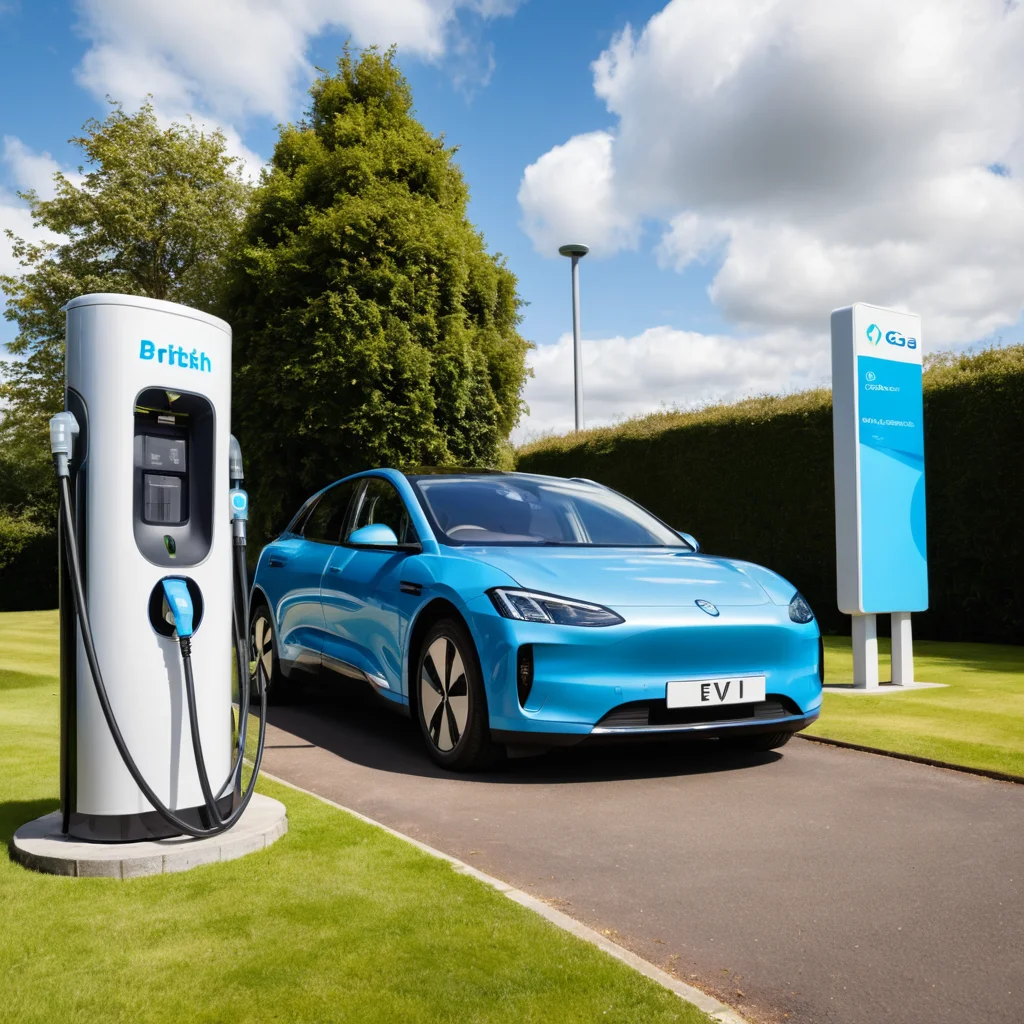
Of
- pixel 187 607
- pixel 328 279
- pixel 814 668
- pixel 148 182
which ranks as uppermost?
pixel 148 182

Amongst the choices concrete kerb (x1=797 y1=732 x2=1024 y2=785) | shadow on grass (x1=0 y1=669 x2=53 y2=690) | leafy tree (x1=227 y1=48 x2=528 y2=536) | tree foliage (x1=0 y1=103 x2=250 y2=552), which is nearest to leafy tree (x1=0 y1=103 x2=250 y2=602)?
tree foliage (x1=0 y1=103 x2=250 y2=552)

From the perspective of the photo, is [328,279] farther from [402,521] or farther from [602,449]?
[402,521]

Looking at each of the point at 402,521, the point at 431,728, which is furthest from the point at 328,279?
the point at 431,728

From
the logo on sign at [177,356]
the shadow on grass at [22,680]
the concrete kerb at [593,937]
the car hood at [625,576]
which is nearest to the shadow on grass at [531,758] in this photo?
the car hood at [625,576]

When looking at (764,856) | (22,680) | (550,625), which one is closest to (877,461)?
(550,625)

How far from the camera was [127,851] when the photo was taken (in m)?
3.66

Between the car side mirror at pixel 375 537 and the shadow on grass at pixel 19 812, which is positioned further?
the car side mirror at pixel 375 537

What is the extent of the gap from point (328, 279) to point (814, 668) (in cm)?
1134

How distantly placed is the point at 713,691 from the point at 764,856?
1.18m

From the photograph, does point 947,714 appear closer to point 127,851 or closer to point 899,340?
point 899,340

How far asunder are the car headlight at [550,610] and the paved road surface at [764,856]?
80cm

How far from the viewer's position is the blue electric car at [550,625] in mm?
4922

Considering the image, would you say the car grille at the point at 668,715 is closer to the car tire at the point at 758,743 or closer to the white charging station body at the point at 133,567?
the car tire at the point at 758,743

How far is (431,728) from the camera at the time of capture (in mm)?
5555
